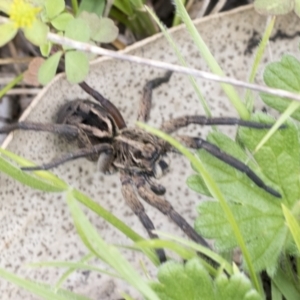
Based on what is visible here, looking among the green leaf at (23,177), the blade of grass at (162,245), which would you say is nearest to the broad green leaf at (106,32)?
the green leaf at (23,177)

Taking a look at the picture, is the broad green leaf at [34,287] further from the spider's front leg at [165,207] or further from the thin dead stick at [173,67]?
the thin dead stick at [173,67]

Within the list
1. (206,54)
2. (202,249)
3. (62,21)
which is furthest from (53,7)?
(202,249)

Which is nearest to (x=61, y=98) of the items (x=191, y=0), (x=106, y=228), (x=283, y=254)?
(x=106, y=228)

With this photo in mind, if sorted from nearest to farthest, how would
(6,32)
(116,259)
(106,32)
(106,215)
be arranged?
(116,259), (106,215), (6,32), (106,32)

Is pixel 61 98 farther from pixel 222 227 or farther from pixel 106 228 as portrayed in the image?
pixel 222 227

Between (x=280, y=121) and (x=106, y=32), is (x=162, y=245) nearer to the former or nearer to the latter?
(x=280, y=121)

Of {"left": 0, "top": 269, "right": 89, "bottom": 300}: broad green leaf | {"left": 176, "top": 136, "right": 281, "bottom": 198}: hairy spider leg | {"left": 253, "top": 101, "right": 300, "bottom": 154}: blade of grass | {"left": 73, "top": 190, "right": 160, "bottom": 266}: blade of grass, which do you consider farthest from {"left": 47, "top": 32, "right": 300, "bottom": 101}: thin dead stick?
{"left": 0, "top": 269, "right": 89, "bottom": 300}: broad green leaf

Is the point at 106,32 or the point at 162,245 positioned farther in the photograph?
the point at 106,32
